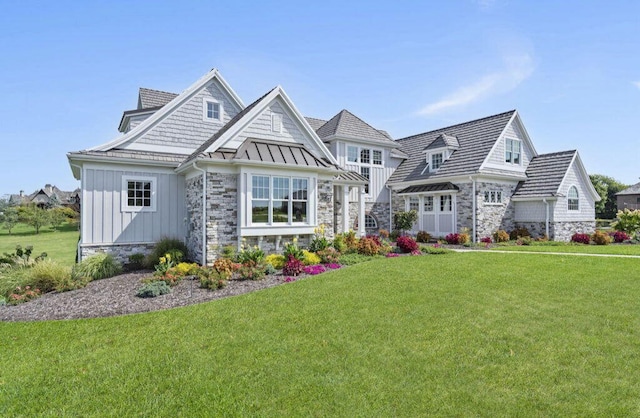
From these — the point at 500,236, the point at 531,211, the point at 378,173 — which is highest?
the point at 378,173

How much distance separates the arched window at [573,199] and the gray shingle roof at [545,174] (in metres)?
1.58

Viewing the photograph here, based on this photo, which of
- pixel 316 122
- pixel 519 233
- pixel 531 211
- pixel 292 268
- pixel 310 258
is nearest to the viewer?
pixel 292 268

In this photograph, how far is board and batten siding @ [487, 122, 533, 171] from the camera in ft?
68.7

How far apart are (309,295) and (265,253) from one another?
4.58 metres

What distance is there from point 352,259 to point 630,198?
5898 cm

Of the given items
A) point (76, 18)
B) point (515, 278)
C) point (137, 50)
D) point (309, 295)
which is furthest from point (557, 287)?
point (76, 18)

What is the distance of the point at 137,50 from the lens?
10.9 meters

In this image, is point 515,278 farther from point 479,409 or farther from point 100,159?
point 100,159

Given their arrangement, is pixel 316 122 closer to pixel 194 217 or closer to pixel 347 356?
pixel 194 217

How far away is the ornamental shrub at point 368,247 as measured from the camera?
13753mm

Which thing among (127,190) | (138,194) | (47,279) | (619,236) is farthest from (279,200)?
(619,236)

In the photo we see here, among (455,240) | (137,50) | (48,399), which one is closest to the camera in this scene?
(48,399)

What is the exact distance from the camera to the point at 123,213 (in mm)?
13055

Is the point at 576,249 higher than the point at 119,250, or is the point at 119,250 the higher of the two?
the point at 119,250
